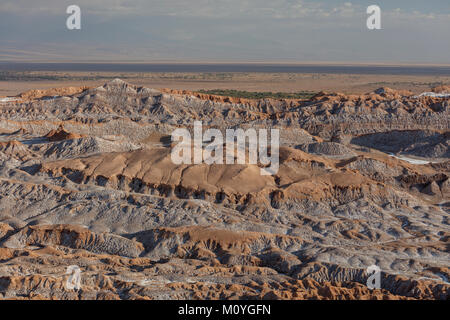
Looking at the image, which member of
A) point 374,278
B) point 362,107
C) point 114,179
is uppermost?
point 362,107

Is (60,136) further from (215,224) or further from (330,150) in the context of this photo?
(330,150)

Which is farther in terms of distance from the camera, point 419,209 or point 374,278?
point 419,209

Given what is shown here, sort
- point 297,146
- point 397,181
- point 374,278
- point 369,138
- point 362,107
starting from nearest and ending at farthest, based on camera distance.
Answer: point 374,278 < point 397,181 < point 297,146 < point 369,138 < point 362,107

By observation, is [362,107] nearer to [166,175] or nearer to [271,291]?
[166,175]

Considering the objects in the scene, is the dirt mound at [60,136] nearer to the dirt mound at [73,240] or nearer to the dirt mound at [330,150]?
the dirt mound at [73,240]

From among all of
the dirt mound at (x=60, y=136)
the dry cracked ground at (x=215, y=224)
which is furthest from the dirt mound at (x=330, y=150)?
the dirt mound at (x=60, y=136)

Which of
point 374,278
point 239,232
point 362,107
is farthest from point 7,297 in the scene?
point 362,107

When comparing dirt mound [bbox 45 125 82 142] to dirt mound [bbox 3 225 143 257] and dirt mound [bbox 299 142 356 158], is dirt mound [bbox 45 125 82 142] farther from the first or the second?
A: dirt mound [bbox 299 142 356 158]

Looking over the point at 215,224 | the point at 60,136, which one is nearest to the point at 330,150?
the point at 215,224
